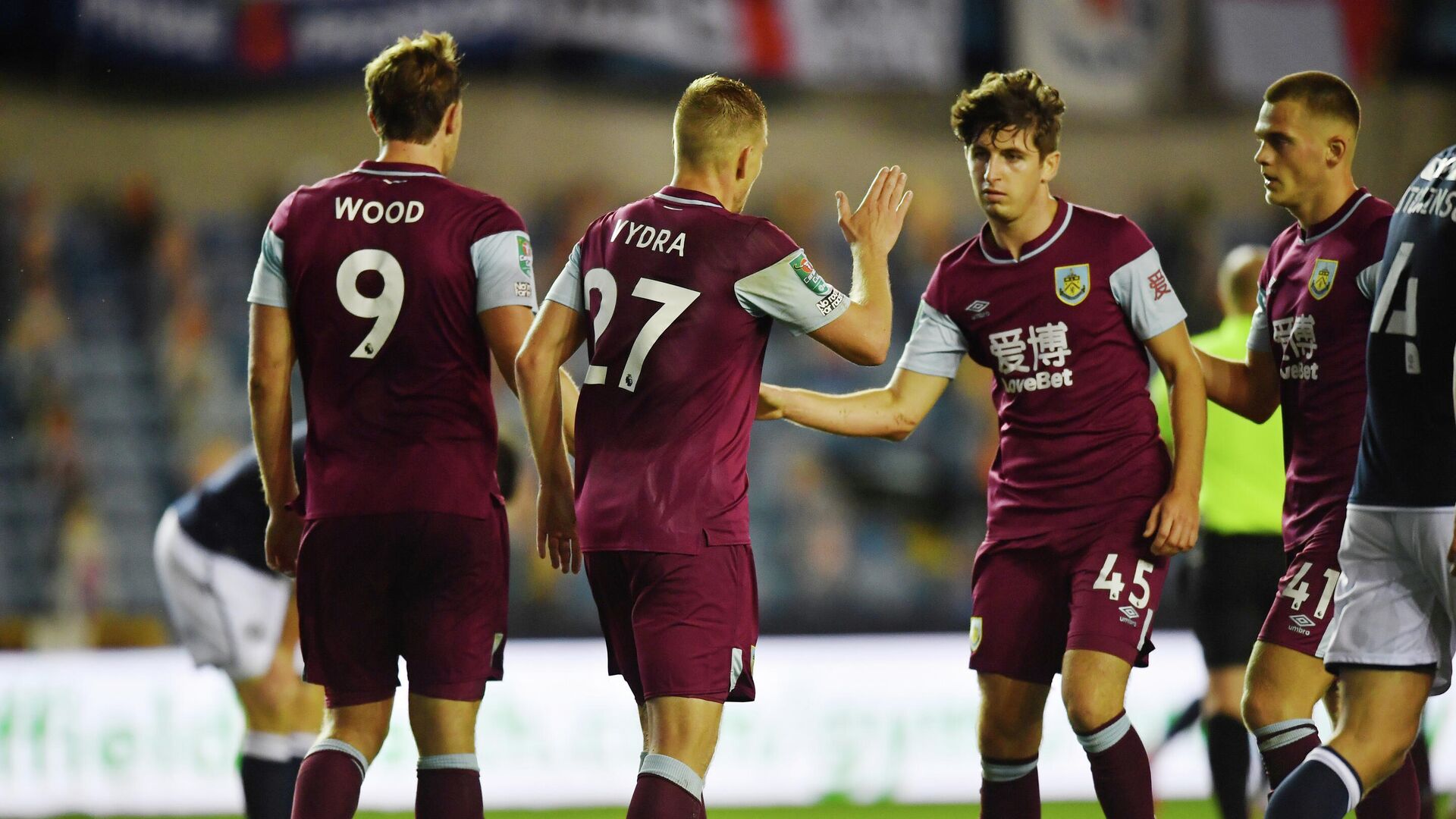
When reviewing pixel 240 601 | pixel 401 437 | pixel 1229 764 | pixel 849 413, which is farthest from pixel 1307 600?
pixel 240 601

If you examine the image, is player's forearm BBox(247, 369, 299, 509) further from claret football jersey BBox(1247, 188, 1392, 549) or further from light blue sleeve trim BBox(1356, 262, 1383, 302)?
light blue sleeve trim BBox(1356, 262, 1383, 302)

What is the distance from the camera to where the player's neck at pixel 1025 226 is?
4.45m

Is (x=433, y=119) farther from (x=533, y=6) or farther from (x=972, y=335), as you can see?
(x=533, y=6)

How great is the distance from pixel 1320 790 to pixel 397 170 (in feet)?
8.71

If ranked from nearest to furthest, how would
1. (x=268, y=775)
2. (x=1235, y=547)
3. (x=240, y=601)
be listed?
(x=268, y=775) → (x=240, y=601) → (x=1235, y=547)

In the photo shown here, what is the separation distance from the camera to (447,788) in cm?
389

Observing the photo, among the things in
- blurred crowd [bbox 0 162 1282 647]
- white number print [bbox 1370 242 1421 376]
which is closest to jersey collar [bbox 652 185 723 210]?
white number print [bbox 1370 242 1421 376]

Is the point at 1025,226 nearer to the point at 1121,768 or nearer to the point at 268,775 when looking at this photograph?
the point at 1121,768

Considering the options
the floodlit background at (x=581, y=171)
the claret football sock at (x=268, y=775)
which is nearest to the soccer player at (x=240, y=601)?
the claret football sock at (x=268, y=775)

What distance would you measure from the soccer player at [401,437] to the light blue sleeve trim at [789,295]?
57 centimetres

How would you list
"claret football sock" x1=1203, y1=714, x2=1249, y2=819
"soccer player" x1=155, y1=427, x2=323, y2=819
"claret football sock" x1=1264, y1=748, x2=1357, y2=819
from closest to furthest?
1. "claret football sock" x1=1264, y1=748, x2=1357, y2=819
2. "soccer player" x1=155, y1=427, x2=323, y2=819
3. "claret football sock" x1=1203, y1=714, x2=1249, y2=819

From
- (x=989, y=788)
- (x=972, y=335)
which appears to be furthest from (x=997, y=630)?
(x=972, y=335)

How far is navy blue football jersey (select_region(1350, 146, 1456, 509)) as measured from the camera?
11.8ft

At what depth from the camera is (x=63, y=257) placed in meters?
12.4
